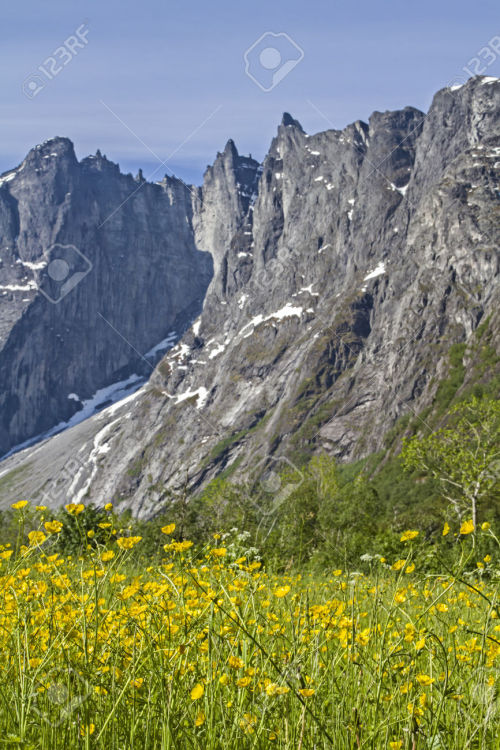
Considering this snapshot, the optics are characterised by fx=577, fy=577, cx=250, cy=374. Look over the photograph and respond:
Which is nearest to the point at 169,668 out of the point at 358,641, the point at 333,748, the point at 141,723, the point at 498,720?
the point at 141,723

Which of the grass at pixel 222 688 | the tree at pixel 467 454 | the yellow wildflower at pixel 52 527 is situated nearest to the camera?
the grass at pixel 222 688

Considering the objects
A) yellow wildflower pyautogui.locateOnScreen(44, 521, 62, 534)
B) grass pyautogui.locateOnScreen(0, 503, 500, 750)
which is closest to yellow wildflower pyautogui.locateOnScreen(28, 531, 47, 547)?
grass pyautogui.locateOnScreen(0, 503, 500, 750)

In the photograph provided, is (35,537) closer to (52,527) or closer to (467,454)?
(52,527)

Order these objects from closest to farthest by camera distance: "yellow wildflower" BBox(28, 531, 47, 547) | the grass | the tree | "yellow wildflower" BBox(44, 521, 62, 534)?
1. the grass
2. "yellow wildflower" BBox(44, 521, 62, 534)
3. "yellow wildflower" BBox(28, 531, 47, 547)
4. the tree

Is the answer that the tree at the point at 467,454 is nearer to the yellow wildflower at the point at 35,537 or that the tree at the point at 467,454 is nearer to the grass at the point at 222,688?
the grass at the point at 222,688

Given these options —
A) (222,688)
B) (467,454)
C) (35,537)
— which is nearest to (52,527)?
(35,537)

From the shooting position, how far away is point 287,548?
58.9 feet

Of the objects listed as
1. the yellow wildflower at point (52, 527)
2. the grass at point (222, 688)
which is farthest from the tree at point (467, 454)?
the yellow wildflower at point (52, 527)

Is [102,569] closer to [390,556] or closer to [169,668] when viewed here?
[169,668]

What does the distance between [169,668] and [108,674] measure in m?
0.36

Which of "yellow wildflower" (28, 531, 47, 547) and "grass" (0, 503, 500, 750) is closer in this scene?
"grass" (0, 503, 500, 750)

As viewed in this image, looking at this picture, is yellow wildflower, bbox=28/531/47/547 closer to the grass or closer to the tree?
the grass

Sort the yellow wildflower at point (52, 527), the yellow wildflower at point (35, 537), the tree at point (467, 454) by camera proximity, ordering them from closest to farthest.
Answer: the yellow wildflower at point (52, 527) → the yellow wildflower at point (35, 537) → the tree at point (467, 454)

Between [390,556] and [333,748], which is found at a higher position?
[333,748]
